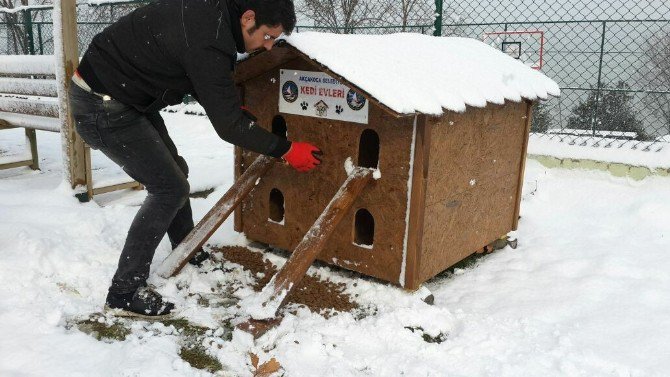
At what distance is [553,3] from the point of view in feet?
15.6

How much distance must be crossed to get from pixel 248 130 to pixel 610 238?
8.71 ft

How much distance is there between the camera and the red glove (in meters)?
2.59

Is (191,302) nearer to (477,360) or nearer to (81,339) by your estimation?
(81,339)

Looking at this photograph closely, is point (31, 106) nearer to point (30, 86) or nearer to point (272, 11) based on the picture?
point (30, 86)

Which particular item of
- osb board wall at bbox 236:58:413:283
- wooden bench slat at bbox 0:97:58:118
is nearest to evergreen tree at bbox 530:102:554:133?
osb board wall at bbox 236:58:413:283

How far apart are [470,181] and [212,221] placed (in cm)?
139

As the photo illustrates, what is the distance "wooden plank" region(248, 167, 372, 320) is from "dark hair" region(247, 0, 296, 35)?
0.81 meters

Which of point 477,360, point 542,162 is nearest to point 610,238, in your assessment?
point 542,162

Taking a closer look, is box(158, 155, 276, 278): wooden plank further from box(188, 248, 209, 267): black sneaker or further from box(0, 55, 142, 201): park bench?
box(0, 55, 142, 201): park bench

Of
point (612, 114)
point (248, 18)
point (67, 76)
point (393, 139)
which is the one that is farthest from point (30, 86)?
point (612, 114)

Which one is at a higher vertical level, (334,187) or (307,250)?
(334,187)

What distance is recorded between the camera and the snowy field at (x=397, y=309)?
2156mm

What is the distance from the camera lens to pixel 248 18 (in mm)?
2285

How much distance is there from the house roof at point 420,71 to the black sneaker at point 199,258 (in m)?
1.21
